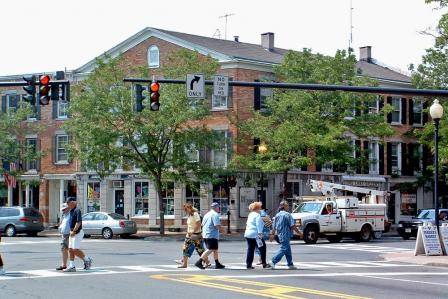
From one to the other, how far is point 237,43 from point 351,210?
18.9 m

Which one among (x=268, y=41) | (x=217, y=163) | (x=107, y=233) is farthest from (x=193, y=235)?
(x=268, y=41)

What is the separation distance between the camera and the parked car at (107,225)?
39.7 m

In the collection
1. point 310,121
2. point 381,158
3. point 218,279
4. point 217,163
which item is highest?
point 310,121

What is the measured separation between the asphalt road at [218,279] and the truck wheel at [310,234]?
8.68m

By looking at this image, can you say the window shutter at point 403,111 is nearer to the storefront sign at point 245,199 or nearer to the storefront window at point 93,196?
the storefront sign at point 245,199

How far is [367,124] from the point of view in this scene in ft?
140

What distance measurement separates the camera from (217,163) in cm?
4575

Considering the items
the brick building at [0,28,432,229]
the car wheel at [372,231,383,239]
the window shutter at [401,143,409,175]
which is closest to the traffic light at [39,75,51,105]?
the car wheel at [372,231,383,239]

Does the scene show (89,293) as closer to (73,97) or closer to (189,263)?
(189,263)

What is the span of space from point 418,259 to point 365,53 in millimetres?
39635

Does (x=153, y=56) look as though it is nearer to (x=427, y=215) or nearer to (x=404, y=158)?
(x=404, y=158)

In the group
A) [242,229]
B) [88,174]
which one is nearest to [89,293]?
[242,229]

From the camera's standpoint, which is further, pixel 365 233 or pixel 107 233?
pixel 107 233

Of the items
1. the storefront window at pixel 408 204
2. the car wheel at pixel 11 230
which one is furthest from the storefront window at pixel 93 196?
the storefront window at pixel 408 204
